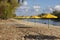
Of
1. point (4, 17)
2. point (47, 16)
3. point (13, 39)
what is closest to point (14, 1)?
point (47, 16)

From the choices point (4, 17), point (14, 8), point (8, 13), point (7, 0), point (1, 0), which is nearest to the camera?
point (1, 0)

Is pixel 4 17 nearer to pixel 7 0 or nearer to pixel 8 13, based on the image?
pixel 8 13

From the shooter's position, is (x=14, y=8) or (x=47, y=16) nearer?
(x=47, y=16)

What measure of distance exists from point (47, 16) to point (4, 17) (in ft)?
53.9

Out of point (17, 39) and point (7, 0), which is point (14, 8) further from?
point (17, 39)

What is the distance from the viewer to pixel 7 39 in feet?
25.0

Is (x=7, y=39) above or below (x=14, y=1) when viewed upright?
below

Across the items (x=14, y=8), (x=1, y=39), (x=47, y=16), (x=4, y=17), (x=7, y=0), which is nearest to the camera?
(x=1, y=39)

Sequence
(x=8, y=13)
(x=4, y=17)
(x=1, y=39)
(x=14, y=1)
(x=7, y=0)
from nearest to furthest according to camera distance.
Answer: (x=1, y=39) → (x=7, y=0) → (x=14, y=1) → (x=8, y=13) → (x=4, y=17)

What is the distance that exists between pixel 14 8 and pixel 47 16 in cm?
989

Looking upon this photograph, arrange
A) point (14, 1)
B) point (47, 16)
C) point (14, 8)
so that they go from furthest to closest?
1. point (14, 8)
2. point (14, 1)
3. point (47, 16)

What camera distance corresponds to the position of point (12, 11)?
97.2 ft

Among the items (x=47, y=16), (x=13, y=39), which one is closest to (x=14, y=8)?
(x=47, y=16)

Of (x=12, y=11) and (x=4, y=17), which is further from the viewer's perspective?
(x=4, y=17)
